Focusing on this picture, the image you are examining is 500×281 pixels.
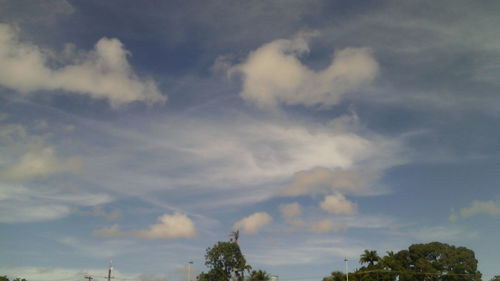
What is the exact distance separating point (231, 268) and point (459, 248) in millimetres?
62362

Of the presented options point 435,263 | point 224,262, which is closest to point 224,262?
point 224,262

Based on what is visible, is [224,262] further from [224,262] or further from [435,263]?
[435,263]

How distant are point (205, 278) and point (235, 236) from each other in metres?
14.8

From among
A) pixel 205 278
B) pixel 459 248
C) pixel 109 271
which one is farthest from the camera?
pixel 459 248

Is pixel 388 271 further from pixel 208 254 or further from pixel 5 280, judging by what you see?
pixel 5 280

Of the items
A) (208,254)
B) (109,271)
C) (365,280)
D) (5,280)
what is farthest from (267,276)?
(5,280)

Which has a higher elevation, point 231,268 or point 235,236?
point 235,236

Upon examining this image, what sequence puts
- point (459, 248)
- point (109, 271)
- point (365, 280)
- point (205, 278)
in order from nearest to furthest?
point (365, 280) → point (109, 271) → point (205, 278) → point (459, 248)

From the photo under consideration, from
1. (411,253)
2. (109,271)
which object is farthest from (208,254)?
(411,253)

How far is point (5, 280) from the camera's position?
3782 inches

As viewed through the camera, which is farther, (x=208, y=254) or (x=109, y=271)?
(x=208, y=254)

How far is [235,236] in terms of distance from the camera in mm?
115438

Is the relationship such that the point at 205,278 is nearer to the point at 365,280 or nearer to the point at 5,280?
the point at 365,280

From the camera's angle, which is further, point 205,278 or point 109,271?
point 205,278
